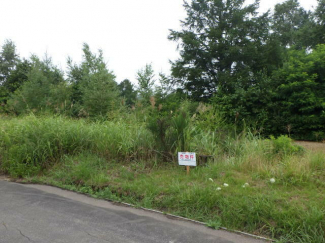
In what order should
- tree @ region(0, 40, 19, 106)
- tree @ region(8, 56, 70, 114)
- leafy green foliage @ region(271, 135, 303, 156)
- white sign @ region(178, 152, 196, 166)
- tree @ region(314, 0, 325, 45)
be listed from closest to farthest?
1. white sign @ region(178, 152, 196, 166)
2. leafy green foliage @ region(271, 135, 303, 156)
3. tree @ region(8, 56, 70, 114)
4. tree @ region(314, 0, 325, 45)
5. tree @ region(0, 40, 19, 106)

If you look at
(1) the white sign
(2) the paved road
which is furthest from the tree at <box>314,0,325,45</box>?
(2) the paved road

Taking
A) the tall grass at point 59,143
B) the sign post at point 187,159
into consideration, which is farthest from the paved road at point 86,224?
the tall grass at point 59,143

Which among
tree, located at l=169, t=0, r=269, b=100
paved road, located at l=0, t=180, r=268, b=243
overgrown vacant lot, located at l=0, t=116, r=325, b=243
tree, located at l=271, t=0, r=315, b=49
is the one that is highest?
tree, located at l=271, t=0, r=315, b=49

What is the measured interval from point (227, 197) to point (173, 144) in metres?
2.53

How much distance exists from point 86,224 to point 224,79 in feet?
54.6

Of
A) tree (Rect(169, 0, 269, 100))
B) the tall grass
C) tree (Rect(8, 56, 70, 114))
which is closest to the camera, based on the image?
the tall grass

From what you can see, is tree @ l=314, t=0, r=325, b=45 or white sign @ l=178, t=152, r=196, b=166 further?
tree @ l=314, t=0, r=325, b=45

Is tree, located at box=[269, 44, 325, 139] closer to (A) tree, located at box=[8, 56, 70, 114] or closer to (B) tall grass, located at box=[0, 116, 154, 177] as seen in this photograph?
(B) tall grass, located at box=[0, 116, 154, 177]

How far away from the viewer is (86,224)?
4.27 m

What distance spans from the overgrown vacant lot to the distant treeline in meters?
3.08

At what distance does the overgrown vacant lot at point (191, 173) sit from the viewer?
13.3 feet

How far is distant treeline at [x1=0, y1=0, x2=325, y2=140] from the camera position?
12.6 meters

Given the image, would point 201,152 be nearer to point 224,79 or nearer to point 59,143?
point 59,143

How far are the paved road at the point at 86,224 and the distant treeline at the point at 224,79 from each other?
554 cm
